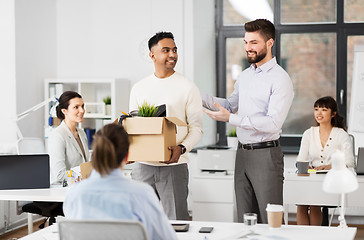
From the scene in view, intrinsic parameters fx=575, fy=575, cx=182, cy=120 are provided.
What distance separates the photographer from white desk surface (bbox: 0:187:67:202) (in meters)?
3.71

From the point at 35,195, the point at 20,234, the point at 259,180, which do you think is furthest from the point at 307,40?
the point at 35,195

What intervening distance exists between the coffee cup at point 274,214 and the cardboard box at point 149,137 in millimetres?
726

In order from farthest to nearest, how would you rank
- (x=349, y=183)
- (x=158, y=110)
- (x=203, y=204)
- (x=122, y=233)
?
(x=203, y=204)
(x=158, y=110)
(x=349, y=183)
(x=122, y=233)

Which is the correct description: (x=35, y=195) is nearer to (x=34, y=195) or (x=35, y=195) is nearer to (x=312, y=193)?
(x=34, y=195)

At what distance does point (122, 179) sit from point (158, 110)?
110 cm

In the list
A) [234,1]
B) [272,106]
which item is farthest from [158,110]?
[234,1]

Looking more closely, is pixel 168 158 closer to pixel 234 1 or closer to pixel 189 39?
pixel 189 39

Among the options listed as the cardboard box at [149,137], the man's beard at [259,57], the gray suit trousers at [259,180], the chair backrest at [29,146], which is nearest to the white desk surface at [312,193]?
the gray suit trousers at [259,180]

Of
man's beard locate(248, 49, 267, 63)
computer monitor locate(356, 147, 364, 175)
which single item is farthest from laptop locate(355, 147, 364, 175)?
man's beard locate(248, 49, 267, 63)

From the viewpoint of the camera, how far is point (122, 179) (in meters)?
2.18

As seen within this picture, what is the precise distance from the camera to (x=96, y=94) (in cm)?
683

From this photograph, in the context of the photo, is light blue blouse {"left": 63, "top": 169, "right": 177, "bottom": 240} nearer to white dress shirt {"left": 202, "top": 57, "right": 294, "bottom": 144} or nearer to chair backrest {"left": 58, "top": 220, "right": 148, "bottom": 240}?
chair backrest {"left": 58, "top": 220, "right": 148, "bottom": 240}

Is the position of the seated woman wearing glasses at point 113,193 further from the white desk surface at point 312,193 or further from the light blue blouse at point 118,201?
the white desk surface at point 312,193

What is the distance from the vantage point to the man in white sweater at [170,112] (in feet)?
11.5
